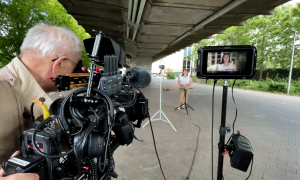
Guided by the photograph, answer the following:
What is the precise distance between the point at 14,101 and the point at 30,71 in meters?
0.26

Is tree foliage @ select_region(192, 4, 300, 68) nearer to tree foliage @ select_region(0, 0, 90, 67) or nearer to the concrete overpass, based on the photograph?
the concrete overpass

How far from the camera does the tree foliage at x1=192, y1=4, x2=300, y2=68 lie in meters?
14.9

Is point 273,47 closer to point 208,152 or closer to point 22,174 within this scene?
point 208,152

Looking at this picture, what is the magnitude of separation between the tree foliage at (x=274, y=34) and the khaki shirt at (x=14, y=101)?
1539cm

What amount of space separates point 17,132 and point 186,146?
11.0 ft

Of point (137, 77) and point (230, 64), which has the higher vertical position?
point (230, 64)

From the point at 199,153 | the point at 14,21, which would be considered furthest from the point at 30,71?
the point at 14,21

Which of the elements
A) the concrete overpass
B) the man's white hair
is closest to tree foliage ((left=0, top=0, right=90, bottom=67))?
the concrete overpass

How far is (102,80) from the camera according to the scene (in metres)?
0.91

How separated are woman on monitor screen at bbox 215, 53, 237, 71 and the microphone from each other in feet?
2.44

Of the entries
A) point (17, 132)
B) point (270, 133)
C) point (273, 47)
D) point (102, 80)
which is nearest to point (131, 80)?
point (102, 80)

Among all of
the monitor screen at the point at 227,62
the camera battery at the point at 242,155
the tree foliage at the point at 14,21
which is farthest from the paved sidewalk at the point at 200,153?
the tree foliage at the point at 14,21

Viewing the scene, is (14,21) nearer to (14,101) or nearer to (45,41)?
(45,41)

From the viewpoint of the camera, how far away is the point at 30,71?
111 centimetres
